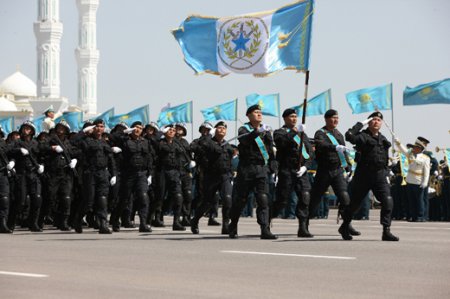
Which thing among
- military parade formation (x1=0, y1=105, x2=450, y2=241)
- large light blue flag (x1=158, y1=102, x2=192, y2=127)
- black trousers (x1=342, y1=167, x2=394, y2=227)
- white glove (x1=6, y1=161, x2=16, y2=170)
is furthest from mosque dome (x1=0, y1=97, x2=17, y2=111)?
black trousers (x1=342, y1=167, x2=394, y2=227)

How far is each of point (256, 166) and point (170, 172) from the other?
3501mm

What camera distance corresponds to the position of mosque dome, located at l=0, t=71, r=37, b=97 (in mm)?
168762

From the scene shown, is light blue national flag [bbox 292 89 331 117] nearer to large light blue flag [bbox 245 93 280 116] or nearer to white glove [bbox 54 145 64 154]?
large light blue flag [bbox 245 93 280 116]

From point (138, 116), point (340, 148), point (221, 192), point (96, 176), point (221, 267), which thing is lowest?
point (221, 267)

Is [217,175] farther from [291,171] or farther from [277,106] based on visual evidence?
[277,106]

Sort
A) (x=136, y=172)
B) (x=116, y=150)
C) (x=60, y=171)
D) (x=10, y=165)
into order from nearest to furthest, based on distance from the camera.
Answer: (x=136, y=172) < (x=10, y=165) < (x=116, y=150) < (x=60, y=171)

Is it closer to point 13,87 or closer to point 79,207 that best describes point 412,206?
point 79,207

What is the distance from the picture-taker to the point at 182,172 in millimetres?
20734

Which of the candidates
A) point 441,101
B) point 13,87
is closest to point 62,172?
point 441,101

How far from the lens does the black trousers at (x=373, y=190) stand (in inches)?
635

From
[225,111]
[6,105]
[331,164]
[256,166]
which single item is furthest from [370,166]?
[6,105]

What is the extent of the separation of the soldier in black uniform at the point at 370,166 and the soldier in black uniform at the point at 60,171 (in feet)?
19.1

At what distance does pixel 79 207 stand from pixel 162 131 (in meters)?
2.32

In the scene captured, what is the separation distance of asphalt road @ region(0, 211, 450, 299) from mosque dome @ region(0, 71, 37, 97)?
154 m
